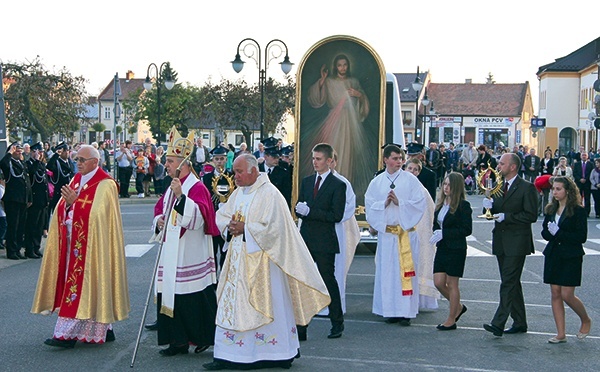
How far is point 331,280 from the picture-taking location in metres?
9.81

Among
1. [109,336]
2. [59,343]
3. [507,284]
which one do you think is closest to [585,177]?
[507,284]

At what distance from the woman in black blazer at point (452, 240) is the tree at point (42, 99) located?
110ft

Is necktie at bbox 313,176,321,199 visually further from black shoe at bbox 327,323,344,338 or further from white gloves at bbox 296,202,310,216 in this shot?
black shoe at bbox 327,323,344,338

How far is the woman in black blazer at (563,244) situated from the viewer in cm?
949

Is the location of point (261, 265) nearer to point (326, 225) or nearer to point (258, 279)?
point (258, 279)

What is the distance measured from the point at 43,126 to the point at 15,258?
28058 mm

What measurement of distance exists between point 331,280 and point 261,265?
186 centimetres

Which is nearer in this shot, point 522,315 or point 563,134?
point 522,315

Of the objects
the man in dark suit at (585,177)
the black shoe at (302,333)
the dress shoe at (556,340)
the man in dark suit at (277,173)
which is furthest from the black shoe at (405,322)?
the man in dark suit at (585,177)

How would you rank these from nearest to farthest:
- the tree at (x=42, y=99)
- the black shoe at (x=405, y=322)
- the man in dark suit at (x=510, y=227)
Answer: the man in dark suit at (x=510, y=227) < the black shoe at (x=405, y=322) < the tree at (x=42, y=99)

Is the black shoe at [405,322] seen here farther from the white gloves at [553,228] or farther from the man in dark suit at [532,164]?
the man in dark suit at [532,164]

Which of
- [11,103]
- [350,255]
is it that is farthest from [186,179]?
[11,103]

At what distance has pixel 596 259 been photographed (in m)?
17.2

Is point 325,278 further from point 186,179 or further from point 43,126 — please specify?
point 43,126
